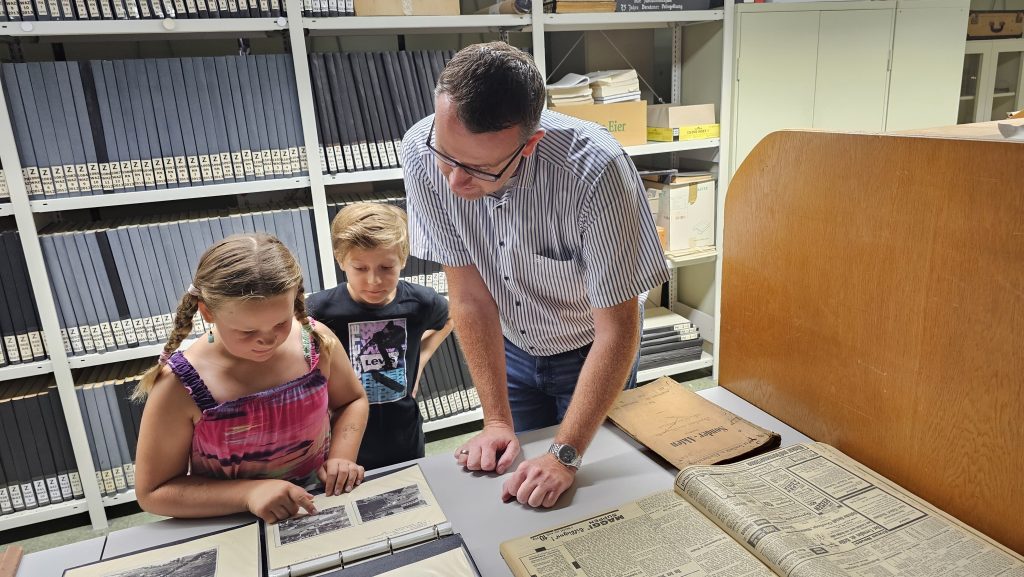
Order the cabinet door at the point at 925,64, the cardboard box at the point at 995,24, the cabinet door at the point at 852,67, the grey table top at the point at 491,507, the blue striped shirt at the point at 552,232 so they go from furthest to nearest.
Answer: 1. the cardboard box at the point at 995,24
2. the cabinet door at the point at 925,64
3. the cabinet door at the point at 852,67
4. the blue striped shirt at the point at 552,232
5. the grey table top at the point at 491,507

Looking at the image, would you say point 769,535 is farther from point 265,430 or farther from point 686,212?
point 686,212

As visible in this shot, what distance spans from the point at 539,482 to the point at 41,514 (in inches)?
79.6

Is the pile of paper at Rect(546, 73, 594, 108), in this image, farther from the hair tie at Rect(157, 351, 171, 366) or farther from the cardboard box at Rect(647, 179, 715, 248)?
the hair tie at Rect(157, 351, 171, 366)

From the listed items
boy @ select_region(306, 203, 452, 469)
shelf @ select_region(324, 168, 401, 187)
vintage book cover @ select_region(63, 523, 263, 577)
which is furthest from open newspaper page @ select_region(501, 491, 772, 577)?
shelf @ select_region(324, 168, 401, 187)

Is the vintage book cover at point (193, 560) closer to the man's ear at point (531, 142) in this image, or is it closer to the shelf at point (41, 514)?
the man's ear at point (531, 142)

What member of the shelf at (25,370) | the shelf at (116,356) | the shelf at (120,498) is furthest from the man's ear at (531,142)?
the shelf at (120,498)

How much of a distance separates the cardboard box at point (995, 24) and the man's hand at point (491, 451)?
3793 millimetres

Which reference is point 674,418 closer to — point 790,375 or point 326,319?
point 790,375

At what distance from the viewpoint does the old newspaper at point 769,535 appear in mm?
803

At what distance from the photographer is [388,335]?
5.56 ft

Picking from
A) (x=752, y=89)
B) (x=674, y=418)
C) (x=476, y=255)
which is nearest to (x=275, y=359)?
(x=476, y=255)

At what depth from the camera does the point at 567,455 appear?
1.04 metres

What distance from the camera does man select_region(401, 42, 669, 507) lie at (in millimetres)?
963

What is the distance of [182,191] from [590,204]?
60.9 inches
